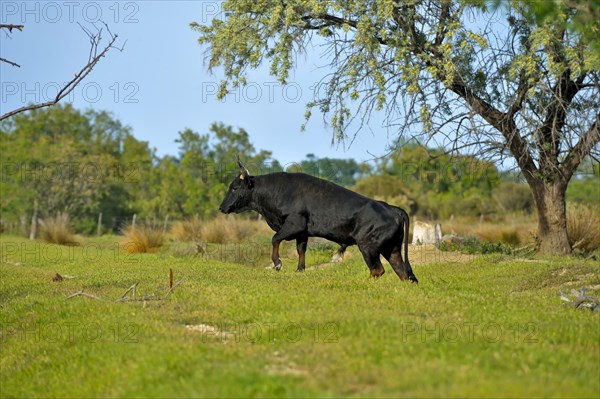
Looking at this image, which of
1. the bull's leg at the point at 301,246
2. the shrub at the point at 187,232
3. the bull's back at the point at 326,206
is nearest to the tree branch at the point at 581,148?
the bull's back at the point at 326,206

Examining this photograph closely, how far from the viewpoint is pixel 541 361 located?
8.33 meters

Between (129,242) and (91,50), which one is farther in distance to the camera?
(129,242)

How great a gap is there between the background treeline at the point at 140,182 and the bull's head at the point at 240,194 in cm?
2712

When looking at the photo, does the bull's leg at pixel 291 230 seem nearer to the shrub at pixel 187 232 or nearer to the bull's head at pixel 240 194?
the bull's head at pixel 240 194

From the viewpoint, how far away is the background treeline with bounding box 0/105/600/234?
51531mm

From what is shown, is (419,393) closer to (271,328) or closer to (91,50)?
(271,328)

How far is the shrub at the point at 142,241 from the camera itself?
28906mm

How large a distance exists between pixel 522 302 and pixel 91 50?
8.19 m

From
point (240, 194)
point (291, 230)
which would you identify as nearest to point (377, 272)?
A: point (291, 230)

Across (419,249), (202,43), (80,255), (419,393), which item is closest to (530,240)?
(419,249)

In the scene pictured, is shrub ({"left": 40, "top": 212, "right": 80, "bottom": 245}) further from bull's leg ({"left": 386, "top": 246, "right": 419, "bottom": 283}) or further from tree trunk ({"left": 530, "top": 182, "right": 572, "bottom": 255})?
bull's leg ({"left": 386, "top": 246, "right": 419, "bottom": 283})

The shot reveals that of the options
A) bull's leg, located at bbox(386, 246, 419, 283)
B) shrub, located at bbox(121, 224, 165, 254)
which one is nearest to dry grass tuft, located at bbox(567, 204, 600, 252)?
bull's leg, located at bbox(386, 246, 419, 283)

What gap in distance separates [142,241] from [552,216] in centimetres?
1433

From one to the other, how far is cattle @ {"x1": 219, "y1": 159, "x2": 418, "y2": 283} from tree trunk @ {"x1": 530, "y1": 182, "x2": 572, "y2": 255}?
351 inches
